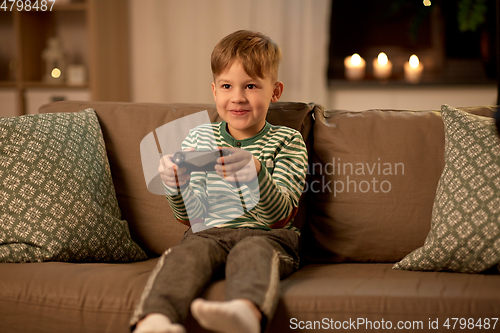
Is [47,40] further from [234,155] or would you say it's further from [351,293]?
[351,293]

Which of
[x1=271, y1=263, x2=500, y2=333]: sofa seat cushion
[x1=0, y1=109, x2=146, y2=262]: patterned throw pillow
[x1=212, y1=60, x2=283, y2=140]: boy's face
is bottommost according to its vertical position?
[x1=271, y1=263, x2=500, y2=333]: sofa seat cushion

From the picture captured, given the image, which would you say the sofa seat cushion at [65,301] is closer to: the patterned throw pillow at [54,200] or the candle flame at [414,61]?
the patterned throw pillow at [54,200]

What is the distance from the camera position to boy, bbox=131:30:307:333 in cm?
77

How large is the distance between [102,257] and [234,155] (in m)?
0.50

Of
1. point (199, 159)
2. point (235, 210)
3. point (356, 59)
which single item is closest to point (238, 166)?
point (199, 159)

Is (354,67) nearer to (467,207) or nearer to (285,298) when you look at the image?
(467,207)

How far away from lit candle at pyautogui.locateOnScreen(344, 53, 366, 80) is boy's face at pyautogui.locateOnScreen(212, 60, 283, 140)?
168cm

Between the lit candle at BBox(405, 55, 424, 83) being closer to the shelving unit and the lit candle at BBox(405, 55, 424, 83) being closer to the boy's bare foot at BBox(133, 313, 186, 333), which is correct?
the shelving unit

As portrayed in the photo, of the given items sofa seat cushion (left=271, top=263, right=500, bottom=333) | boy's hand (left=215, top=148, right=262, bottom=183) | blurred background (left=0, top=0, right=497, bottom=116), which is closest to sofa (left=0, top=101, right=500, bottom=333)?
sofa seat cushion (left=271, top=263, right=500, bottom=333)

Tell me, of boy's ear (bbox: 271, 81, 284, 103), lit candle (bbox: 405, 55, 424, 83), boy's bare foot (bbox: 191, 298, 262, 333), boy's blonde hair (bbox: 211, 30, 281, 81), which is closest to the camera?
boy's bare foot (bbox: 191, 298, 262, 333)

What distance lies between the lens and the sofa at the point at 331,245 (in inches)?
33.9

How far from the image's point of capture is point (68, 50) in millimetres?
2732

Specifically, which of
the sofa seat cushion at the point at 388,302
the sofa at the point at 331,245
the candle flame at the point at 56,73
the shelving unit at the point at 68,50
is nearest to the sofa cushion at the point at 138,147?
the sofa at the point at 331,245

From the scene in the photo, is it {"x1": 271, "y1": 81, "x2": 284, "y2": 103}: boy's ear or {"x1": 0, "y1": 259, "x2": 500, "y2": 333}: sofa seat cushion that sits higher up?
{"x1": 271, "y1": 81, "x2": 284, "y2": 103}: boy's ear
